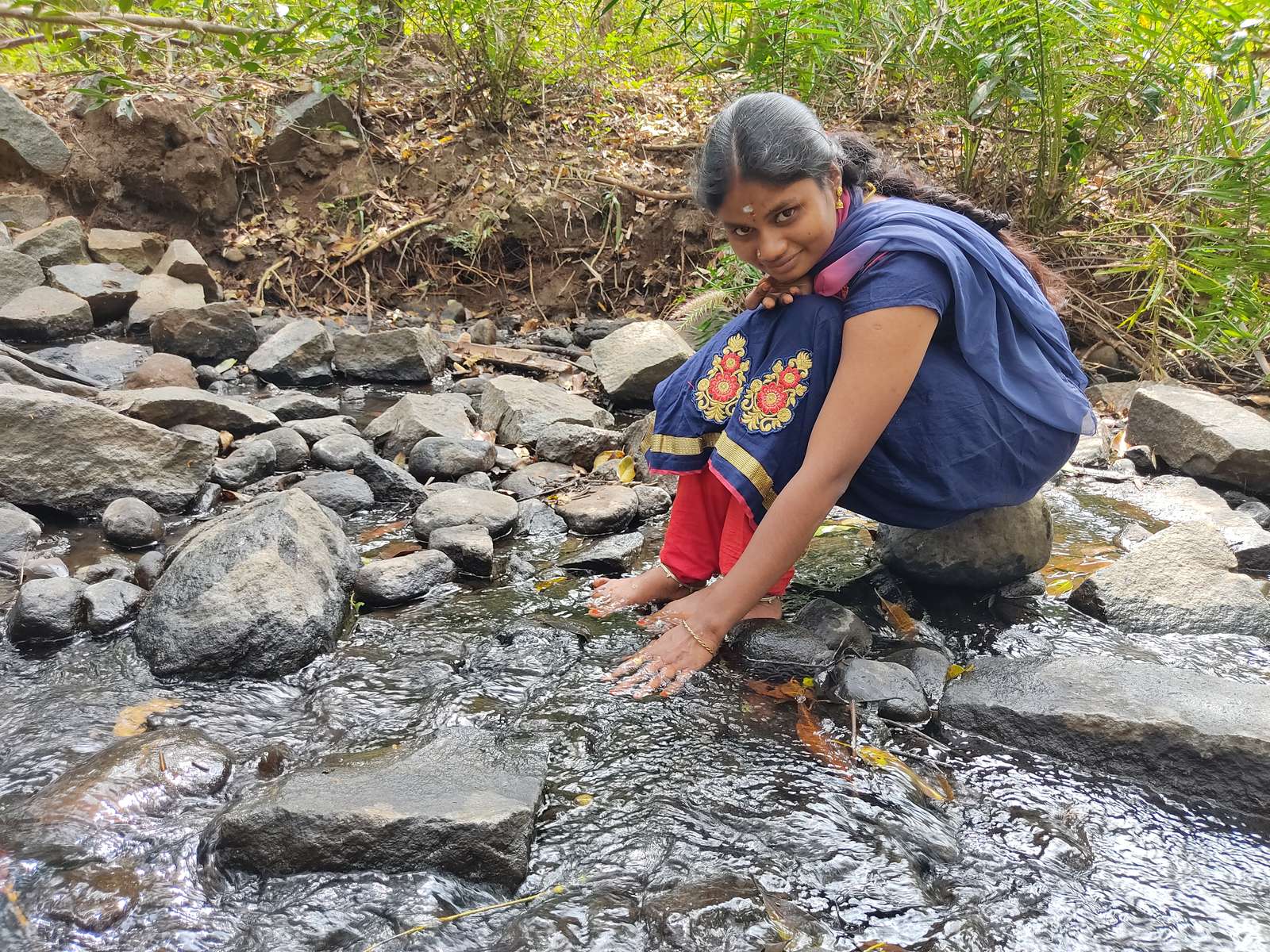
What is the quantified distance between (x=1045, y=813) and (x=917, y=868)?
0.99 ft

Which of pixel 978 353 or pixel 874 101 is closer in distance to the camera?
pixel 978 353

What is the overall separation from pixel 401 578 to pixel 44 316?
3360 millimetres

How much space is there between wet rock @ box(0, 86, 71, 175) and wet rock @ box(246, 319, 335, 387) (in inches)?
95.5

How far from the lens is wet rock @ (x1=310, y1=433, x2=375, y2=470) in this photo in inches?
130

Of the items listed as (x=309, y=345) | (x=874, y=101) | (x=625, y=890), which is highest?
(x=874, y=101)

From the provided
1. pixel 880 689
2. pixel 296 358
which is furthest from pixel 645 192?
pixel 880 689


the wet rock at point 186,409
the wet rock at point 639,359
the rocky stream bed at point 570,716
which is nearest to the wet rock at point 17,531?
A: the rocky stream bed at point 570,716

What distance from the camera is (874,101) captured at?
18.2 ft

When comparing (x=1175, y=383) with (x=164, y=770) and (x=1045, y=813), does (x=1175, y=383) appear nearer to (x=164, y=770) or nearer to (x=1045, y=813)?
(x=1045, y=813)

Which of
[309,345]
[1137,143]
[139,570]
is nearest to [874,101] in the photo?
[1137,143]

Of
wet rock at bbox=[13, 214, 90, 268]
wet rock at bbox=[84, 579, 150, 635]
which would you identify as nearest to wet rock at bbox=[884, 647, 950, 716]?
wet rock at bbox=[84, 579, 150, 635]

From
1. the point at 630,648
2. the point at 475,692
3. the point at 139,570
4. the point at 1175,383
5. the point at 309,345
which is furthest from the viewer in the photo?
the point at 309,345

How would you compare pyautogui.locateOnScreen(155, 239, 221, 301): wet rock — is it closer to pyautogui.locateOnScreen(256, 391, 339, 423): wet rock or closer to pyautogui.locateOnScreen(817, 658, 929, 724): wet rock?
pyautogui.locateOnScreen(256, 391, 339, 423): wet rock

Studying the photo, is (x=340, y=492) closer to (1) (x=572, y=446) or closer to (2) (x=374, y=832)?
(1) (x=572, y=446)
